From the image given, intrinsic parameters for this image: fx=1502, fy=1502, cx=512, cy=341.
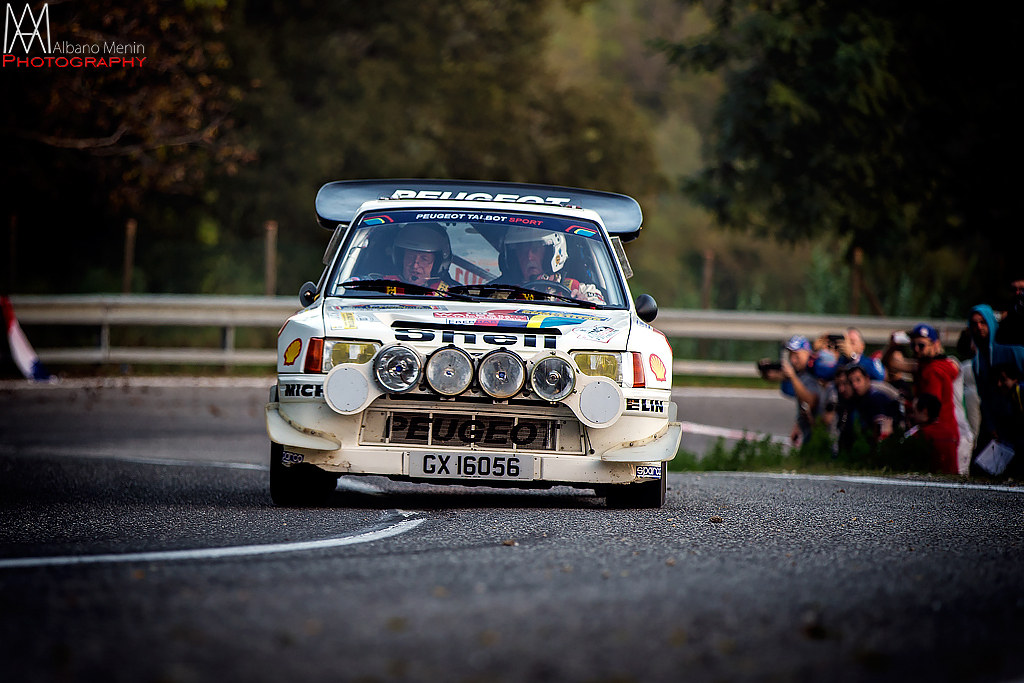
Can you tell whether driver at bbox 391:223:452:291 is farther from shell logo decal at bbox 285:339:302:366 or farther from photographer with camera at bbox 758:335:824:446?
photographer with camera at bbox 758:335:824:446

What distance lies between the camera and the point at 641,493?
8383 millimetres

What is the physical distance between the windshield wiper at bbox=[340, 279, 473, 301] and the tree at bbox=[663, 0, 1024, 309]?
1383cm

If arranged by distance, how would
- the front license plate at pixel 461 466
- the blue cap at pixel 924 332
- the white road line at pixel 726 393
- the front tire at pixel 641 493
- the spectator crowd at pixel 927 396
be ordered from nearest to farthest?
1. the front license plate at pixel 461 466
2. the front tire at pixel 641 493
3. the spectator crowd at pixel 927 396
4. the blue cap at pixel 924 332
5. the white road line at pixel 726 393

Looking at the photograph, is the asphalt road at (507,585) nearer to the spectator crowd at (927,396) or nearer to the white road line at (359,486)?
the white road line at (359,486)

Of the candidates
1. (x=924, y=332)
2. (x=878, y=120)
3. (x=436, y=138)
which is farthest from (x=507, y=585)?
(x=436, y=138)

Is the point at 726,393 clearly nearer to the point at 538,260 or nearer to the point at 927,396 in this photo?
the point at 927,396

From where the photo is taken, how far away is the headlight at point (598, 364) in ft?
26.0

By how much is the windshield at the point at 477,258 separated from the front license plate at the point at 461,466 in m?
1.13

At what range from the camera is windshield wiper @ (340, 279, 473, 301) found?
8.48m

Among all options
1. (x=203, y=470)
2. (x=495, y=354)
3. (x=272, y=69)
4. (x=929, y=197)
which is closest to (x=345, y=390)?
(x=495, y=354)

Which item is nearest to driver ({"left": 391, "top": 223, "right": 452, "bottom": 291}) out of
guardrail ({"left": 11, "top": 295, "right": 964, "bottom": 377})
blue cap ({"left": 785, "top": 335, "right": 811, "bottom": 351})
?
blue cap ({"left": 785, "top": 335, "right": 811, "bottom": 351})

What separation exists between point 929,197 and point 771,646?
63.3ft

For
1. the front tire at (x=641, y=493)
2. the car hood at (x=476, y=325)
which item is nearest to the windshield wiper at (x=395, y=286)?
the car hood at (x=476, y=325)

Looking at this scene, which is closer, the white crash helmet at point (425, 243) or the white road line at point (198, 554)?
the white road line at point (198, 554)
